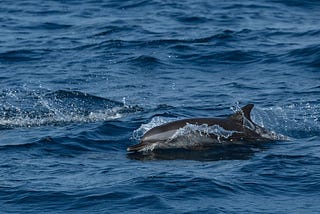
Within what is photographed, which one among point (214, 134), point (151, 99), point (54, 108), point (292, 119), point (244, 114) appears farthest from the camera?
point (151, 99)

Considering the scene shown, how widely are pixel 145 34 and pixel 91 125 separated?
9.51m

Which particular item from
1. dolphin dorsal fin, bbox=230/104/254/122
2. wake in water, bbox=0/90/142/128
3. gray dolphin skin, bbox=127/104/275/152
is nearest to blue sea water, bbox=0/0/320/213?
wake in water, bbox=0/90/142/128

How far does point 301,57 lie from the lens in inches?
955

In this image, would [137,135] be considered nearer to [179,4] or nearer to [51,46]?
[51,46]

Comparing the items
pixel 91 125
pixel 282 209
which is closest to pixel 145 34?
pixel 91 125

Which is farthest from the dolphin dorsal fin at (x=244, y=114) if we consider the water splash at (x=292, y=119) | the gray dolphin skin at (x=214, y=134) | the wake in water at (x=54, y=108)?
the wake in water at (x=54, y=108)

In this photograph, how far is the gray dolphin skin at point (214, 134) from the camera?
53.1 ft

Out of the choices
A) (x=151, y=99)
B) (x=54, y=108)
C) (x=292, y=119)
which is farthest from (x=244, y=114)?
(x=54, y=108)

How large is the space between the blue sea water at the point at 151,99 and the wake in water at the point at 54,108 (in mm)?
26

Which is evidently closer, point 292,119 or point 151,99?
point 292,119

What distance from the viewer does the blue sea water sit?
13820 mm

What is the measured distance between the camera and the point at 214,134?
16.3 meters

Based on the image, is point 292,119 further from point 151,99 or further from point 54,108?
point 54,108

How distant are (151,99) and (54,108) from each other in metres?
1.98
